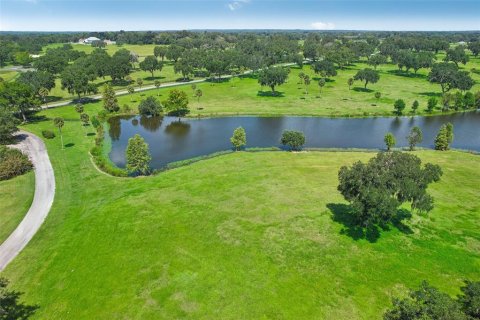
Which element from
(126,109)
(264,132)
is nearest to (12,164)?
(126,109)

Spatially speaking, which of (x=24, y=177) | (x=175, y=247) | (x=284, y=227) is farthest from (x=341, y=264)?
(x=24, y=177)

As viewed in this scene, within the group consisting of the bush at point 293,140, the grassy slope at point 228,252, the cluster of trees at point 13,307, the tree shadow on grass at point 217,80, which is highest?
the tree shadow on grass at point 217,80

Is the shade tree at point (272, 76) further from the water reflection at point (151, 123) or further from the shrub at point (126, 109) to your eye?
the shrub at point (126, 109)

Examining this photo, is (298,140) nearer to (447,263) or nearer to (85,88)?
(447,263)

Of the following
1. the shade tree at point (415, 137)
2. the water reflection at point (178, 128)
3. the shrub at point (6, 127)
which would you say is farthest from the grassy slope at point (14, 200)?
the shade tree at point (415, 137)

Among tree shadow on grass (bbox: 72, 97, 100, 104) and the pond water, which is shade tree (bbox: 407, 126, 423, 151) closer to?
the pond water

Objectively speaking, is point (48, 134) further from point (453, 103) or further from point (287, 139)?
point (453, 103)
